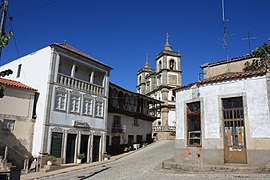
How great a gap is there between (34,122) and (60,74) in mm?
4184

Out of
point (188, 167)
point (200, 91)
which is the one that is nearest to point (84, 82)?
point (200, 91)

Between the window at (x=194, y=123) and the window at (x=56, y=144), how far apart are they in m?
9.89

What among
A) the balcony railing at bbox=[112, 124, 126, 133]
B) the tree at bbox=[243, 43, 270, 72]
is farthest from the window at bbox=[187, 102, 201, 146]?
the balcony railing at bbox=[112, 124, 126, 133]

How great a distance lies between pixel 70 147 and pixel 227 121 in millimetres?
12382

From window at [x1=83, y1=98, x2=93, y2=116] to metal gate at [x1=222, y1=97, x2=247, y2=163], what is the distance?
12.1m

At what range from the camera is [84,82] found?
878 inches

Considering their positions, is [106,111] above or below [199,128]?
above

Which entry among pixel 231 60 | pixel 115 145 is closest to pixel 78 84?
pixel 115 145

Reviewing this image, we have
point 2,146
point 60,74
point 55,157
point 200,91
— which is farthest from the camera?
point 60,74

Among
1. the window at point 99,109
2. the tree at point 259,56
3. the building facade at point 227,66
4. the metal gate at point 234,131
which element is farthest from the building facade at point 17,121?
the tree at point 259,56

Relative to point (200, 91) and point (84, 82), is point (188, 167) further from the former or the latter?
point (84, 82)

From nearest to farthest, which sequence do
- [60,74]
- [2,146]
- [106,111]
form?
[2,146], [60,74], [106,111]

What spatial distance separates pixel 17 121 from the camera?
1833 centimetres

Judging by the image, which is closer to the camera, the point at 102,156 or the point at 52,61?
the point at 52,61
